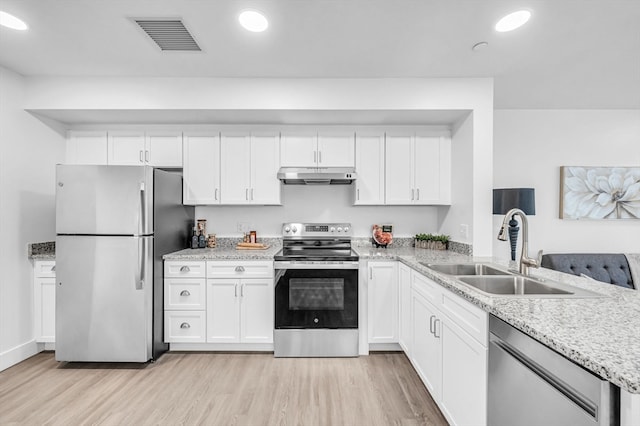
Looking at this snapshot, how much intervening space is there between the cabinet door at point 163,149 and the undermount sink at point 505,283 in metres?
2.65

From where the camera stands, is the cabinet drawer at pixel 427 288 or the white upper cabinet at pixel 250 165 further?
the white upper cabinet at pixel 250 165

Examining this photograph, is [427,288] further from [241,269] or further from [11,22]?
[11,22]

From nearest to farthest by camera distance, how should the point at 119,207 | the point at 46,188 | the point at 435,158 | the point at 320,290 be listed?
the point at 119,207 < the point at 320,290 < the point at 46,188 < the point at 435,158

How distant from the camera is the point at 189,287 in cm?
279

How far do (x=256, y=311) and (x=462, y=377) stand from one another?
1.80m

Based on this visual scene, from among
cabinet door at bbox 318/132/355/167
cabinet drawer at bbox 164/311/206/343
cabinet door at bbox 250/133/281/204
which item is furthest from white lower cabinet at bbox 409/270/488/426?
cabinet drawer at bbox 164/311/206/343

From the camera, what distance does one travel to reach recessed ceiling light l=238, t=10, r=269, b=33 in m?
1.89

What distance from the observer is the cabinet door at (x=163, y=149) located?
3189 mm

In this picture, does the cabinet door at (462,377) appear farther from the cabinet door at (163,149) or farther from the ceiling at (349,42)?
the cabinet door at (163,149)

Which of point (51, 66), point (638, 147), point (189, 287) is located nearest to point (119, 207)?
point (189, 287)

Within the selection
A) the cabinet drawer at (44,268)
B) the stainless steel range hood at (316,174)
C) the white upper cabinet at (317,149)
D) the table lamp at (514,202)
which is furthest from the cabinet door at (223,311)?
the table lamp at (514,202)

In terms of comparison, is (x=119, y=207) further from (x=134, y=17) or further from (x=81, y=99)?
(x=134, y=17)

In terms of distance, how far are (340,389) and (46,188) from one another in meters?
3.26

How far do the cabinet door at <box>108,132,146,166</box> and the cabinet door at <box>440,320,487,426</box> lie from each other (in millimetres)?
3238
